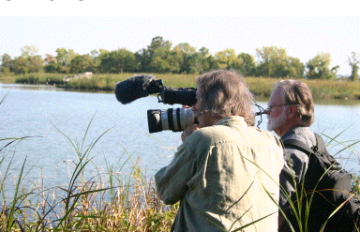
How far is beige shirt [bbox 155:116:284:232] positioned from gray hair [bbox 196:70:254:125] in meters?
0.09

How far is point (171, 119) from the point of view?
6.77 feet

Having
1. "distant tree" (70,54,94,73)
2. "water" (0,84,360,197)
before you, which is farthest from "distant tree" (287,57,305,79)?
"water" (0,84,360,197)

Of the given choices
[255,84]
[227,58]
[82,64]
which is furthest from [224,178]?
[82,64]

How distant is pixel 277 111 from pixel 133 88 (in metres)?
0.77

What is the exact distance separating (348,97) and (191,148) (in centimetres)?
2074

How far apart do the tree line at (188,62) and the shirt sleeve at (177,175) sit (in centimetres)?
2678

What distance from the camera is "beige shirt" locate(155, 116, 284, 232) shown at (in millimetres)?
1535

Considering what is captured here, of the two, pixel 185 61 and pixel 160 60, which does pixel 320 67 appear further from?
pixel 160 60

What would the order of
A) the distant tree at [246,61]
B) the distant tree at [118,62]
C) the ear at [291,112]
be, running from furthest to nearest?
the distant tree at [246,61] < the distant tree at [118,62] < the ear at [291,112]

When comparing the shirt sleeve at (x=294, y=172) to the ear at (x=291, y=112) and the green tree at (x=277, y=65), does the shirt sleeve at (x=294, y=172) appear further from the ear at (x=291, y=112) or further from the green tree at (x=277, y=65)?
the green tree at (x=277, y=65)

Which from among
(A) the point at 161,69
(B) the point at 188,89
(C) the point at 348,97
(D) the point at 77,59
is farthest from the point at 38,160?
(D) the point at 77,59

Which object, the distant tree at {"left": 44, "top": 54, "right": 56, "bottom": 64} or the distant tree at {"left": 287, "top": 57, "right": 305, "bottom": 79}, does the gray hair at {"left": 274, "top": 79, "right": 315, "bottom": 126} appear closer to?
the distant tree at {"left": 287, "top": 57, "right": 305, "bottom": 79}

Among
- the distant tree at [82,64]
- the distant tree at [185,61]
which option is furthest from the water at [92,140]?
the distant tree at [82,64]

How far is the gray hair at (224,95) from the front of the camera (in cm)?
171
